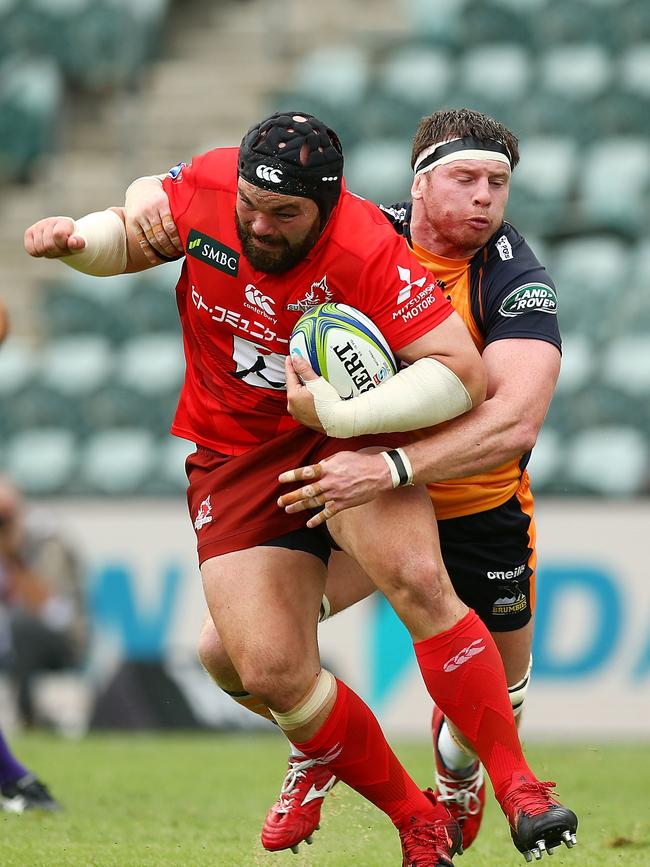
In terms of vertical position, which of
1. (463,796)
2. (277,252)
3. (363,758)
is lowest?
(463,796)

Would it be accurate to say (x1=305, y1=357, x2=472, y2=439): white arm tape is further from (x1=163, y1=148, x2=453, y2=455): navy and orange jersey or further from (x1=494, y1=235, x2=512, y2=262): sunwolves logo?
(x1=494, y1=235, x2=512, y2=262): sunwolves logo

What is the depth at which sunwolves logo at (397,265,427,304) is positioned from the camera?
4.26 m

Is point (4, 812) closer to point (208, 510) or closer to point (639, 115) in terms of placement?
point (208, 510)

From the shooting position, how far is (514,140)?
4848 mm

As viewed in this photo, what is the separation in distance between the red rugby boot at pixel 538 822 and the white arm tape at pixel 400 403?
113 cm

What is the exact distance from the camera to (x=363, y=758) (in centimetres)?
448

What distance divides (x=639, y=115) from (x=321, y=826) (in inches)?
348

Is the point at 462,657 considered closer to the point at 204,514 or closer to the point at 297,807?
the point at 297,807

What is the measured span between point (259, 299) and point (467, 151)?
0.89m

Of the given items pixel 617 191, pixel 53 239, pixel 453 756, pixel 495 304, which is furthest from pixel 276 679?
pixel 617 191

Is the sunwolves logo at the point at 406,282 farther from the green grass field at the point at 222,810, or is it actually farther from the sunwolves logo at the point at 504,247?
the green grass field at the point at 222,810

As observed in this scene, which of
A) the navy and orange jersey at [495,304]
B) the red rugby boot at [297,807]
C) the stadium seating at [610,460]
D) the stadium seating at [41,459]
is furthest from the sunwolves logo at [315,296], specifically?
the stadium seating at [41,459]

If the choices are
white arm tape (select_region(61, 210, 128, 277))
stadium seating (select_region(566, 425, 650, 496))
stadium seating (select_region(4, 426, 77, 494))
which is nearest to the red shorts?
white arm tape (select_region(61, 210, 128, 277))

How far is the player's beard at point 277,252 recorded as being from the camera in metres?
4.29
